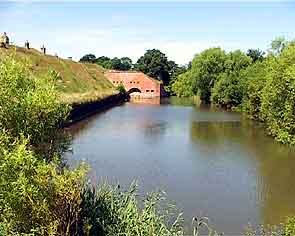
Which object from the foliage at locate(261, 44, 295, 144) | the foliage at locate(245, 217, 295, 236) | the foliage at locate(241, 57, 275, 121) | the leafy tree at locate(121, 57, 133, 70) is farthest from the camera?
the leafy tree at locate(121, 57, 133, 70)

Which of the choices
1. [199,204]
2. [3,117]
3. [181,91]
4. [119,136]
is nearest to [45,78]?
[3,117]

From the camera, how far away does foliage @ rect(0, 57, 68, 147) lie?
36.0ft

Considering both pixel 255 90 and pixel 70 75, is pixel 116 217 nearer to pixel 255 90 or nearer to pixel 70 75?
pixel 255 90

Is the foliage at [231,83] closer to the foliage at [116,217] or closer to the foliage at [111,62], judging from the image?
the foliage at [116,217]

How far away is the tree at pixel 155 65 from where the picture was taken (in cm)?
9100

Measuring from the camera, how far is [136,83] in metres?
77.6

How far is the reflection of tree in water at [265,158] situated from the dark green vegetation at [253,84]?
4.74ft

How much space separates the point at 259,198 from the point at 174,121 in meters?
23.8

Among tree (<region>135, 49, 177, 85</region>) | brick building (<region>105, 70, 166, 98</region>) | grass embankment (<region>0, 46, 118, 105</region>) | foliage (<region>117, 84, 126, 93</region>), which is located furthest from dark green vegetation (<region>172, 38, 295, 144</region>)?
grass embankment (<region>0, 46, 118, 105</region>)

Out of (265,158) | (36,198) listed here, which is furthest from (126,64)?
(36,198)

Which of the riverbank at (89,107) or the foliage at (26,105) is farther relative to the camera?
the riverbank at (89,107)

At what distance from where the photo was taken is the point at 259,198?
16391 millimetres

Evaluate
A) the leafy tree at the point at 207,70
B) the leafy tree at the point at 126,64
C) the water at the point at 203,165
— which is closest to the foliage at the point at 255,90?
the water at the point at 203,165

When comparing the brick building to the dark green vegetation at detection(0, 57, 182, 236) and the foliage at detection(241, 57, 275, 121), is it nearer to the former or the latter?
the foliage at detection(241, 57, 275, 121)
